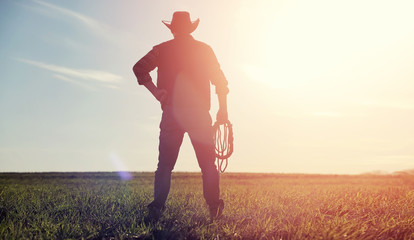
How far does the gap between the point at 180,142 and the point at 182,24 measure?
1707 millimetres

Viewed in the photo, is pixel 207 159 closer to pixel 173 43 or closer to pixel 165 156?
pixel 165 156

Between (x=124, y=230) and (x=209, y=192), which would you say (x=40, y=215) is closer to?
(x=124, y=230)

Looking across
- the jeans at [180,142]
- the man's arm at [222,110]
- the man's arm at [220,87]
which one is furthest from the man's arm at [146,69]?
the man's arm at [222,110]

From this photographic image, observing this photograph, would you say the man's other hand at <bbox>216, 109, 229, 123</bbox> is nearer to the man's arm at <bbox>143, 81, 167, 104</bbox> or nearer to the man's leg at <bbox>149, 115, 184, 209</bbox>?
the man's leg at <bbox>149, 115, 184, 209</bbox>

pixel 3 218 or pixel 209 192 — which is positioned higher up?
Answer: pixel 209 192

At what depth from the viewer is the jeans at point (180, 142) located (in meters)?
5.68

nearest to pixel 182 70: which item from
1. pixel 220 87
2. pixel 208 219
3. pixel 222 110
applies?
pixel 220 87

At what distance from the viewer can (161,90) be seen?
5.69 m

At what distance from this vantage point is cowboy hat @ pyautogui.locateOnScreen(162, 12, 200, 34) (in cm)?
598

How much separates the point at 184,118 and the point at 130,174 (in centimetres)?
1945

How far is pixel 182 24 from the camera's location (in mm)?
6004

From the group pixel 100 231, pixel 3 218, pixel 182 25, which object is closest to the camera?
pixel 100 231

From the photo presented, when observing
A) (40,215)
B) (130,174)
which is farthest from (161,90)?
(130,174)

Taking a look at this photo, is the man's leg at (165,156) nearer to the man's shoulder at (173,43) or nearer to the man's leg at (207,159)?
the man's leg at (207,159)
